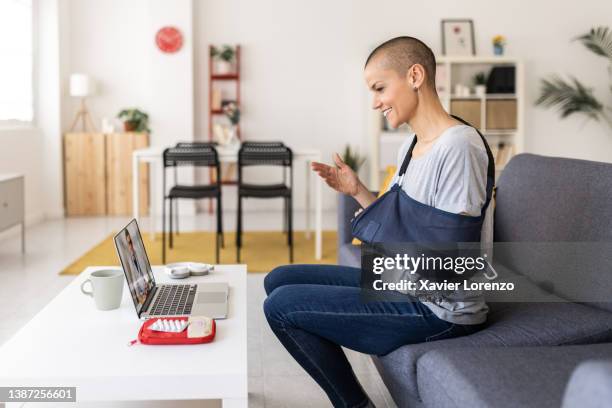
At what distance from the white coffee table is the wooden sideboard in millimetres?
5159

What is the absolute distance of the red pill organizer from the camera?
171 cm

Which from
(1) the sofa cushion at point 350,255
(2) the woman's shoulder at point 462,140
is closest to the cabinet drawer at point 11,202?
(1) the sofa cushion at point 350,255

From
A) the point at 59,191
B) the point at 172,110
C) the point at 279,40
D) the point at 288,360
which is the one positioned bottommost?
the point at 288,360

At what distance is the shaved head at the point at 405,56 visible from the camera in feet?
6.05

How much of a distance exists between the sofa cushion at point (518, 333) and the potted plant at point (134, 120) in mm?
5413

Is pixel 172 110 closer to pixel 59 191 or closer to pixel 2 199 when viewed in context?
pixel 59 191

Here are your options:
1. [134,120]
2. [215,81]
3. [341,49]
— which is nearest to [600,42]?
[341,49]

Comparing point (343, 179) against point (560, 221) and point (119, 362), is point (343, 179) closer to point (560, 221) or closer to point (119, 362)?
point (560, 221)

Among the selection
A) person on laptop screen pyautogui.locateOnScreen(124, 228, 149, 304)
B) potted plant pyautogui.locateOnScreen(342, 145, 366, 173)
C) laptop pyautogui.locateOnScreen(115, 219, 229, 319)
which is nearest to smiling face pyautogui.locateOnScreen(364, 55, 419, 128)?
laptop pyautogui.locateOnScreen(115, 219, 229, 319)

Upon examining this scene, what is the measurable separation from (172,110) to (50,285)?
3.44 m

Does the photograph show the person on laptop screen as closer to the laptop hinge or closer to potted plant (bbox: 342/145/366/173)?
the laptop hinge

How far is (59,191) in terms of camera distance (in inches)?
270

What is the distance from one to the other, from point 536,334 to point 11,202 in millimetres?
4037

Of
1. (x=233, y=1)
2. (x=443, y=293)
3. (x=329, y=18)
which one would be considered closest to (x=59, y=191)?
(x=233, y=1)
